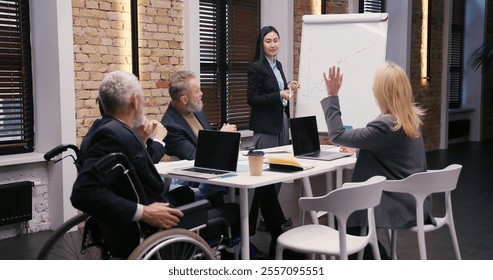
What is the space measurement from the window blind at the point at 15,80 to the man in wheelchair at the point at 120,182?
94.6 inches

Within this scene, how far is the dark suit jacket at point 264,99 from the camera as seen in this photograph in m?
5.32

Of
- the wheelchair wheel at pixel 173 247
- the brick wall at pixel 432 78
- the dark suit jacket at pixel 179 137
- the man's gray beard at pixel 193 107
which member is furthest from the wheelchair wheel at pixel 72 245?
the brick wall at pixel 432 78

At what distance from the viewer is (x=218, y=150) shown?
11.9 ft

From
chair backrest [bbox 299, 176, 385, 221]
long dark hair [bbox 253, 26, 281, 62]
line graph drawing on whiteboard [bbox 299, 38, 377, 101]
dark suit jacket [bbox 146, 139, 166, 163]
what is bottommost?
chair backrest [bbox 299, 176, 385, 221]

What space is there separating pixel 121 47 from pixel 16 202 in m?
1.62

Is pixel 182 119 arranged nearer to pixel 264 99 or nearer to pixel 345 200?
pixel 264 99

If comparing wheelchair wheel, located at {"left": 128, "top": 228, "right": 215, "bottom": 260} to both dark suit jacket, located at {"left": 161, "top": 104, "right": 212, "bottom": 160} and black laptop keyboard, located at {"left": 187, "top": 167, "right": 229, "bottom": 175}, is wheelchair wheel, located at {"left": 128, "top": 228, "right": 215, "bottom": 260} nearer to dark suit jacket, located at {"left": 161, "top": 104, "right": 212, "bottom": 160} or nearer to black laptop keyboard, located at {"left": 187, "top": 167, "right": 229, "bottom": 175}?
black laptop keyboard, located at {"left": 187, "top": 167, "right": 229, "bottom": 175}

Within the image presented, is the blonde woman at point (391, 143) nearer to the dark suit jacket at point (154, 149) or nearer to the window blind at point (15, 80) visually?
the dark suit jacket at point (154, 149)

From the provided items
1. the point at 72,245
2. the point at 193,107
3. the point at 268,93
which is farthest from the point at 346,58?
the point at 72,245

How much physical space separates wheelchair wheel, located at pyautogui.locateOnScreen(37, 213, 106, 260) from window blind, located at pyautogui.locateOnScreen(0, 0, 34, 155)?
874mm

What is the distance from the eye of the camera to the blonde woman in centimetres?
343

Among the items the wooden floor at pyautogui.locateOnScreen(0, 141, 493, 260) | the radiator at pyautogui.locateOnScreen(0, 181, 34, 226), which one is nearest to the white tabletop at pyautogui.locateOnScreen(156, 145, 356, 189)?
the wooden floor at pyautogui.locateOnScreen(0, 141, 493, 260)

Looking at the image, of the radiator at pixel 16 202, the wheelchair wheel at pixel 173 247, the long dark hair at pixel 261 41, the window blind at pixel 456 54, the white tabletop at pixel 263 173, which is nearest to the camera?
the wheelchair wheel at pixel 173 247
